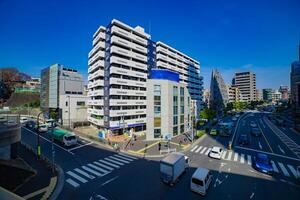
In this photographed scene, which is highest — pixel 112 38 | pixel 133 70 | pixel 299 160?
pixel 112 38

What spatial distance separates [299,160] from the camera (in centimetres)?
2572

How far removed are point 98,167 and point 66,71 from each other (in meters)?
60.3

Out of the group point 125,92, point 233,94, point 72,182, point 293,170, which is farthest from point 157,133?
point 233,94

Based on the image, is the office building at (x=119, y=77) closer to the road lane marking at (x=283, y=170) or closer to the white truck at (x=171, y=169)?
the white truck at (x=171, y=169)

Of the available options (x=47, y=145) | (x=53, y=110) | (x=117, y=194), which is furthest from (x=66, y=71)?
(x=117, y=194)

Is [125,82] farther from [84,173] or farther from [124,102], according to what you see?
[84,173]

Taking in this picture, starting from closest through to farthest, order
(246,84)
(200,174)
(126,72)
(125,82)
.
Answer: (200,174)
(125,82)
(126,72)
(246,84)

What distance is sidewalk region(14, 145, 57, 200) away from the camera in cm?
1562

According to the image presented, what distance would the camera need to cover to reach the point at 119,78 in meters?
44.2

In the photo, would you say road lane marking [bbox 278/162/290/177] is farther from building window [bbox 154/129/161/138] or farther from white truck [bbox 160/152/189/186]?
building window [bbox 154/129/161/138]

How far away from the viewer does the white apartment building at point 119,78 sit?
4297cm

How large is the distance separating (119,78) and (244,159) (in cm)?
3449

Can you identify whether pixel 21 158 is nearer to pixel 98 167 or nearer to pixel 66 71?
pixel 98 167

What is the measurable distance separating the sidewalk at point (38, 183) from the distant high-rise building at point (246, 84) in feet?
616
